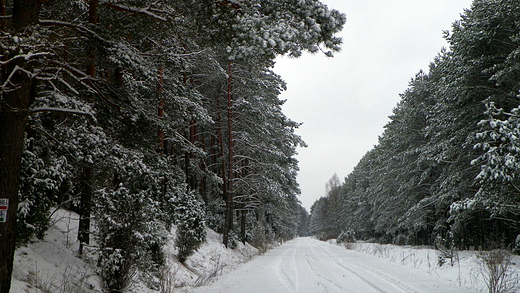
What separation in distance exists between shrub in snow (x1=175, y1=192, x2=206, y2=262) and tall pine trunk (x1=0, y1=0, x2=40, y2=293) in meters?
6.77

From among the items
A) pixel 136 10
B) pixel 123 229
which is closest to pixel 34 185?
pixel 123 229

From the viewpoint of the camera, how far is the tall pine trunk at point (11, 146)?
179 inches

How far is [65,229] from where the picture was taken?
8422mm

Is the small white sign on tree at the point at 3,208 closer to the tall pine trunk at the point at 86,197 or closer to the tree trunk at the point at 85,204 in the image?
the tall pine trunk at the point at 86,197

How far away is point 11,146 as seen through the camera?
15.6ft

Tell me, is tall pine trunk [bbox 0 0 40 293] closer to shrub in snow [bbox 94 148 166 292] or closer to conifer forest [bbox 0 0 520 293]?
conifer forest [bbox 0 0 520 293]

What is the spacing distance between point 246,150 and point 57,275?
50.1 feet

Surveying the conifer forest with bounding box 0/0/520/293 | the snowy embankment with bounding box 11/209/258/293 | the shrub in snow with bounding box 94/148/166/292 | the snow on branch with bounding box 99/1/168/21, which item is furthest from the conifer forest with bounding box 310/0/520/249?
the snowy embankment with bounding box 11/209/258/293

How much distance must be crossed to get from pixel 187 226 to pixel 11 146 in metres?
7.30

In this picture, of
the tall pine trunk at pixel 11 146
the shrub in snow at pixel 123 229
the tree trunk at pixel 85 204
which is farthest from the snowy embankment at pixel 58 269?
the tall pine trunk at pixel 11 146

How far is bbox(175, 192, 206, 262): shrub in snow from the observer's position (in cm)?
1120

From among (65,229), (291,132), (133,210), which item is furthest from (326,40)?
(291,132)

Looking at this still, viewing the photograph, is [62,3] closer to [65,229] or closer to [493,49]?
[65,229]

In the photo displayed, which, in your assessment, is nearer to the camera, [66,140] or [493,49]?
[66,140]
